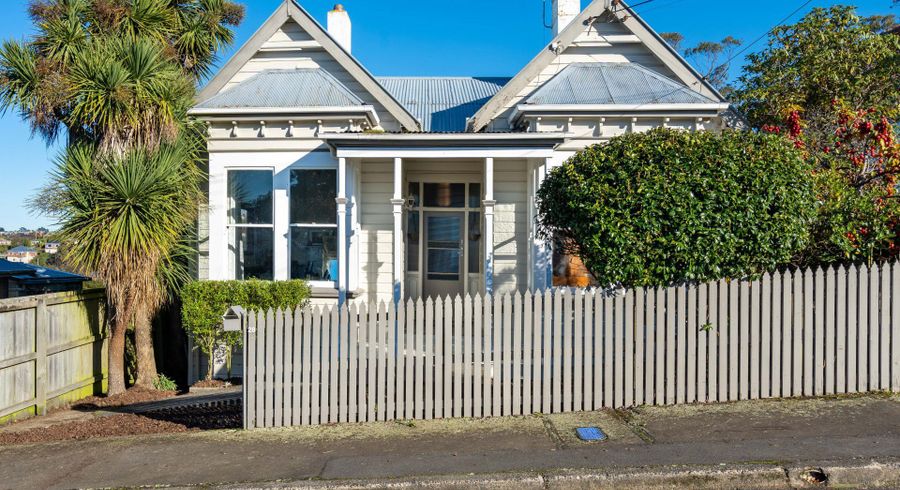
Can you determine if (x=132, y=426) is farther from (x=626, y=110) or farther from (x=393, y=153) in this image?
(x=626, y=110)

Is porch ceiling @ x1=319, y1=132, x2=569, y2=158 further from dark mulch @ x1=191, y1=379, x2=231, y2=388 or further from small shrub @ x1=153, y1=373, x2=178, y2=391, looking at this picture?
small shrub @ x1=153, y1=373, x2=178, y2=391

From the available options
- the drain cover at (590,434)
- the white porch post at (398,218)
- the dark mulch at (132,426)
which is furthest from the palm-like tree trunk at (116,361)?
the drain cover at (590,434)

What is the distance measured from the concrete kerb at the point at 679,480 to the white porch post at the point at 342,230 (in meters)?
5.63

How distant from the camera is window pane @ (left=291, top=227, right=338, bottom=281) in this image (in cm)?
1114

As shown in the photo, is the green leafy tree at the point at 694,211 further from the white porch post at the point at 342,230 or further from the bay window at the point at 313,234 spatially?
the bay window at the point at 313,234

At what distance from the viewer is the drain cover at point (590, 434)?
5703mm

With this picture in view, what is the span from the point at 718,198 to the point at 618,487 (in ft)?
10.1

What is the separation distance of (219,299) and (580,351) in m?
5.85

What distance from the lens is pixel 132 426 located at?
7500mm

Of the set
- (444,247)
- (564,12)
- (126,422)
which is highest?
(564,12)

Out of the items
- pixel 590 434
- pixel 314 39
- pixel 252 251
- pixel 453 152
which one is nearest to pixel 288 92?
pixel 314 39

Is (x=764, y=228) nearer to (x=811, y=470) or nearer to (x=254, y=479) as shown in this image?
(x=811, y=470)

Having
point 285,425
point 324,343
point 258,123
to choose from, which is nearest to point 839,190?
point 324,343

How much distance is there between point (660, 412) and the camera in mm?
6383
